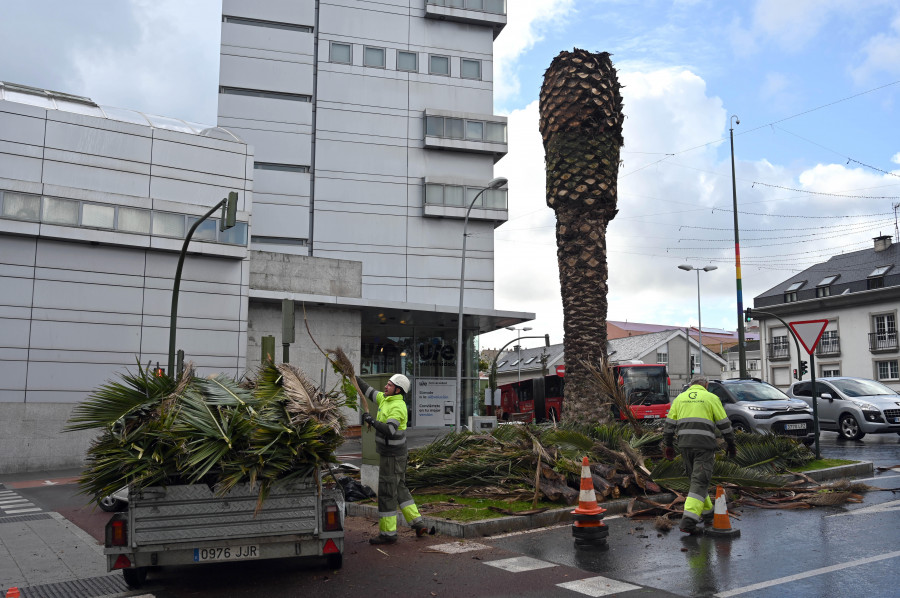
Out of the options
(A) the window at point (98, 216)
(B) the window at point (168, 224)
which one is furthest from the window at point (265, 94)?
(A) the window at point (98, 216)

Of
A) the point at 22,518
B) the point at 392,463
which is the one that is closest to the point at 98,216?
the point at 22,518

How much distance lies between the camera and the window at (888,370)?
153 ft

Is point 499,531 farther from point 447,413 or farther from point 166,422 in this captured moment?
point 447,413

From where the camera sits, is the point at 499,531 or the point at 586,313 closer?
the point at 499,531

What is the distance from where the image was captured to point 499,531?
873 cm

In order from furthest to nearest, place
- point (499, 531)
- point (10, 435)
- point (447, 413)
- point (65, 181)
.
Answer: point (447, 413), point (65, 181), point (10, 435), point (499, 531)

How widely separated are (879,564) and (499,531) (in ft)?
12.4

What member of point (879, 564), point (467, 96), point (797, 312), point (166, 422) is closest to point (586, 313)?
point (879, 564)

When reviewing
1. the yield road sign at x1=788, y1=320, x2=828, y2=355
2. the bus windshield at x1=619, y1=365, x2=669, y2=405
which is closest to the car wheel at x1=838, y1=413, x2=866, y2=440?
the yield road sign at x1=788, y1=320, x2=828, y2=355

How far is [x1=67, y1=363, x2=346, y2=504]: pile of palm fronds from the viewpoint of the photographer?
637 centimetres

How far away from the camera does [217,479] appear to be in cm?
639

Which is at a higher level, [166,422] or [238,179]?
[238,179]

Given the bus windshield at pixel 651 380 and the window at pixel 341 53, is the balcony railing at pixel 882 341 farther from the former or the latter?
the window at pixel 341 53

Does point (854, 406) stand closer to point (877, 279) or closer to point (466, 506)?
point (466, 506)
